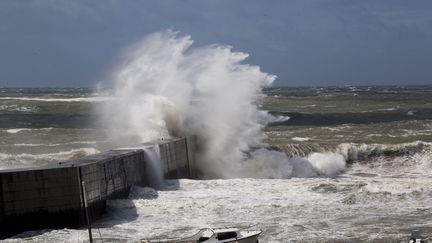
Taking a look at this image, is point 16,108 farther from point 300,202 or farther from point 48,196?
point 300,202

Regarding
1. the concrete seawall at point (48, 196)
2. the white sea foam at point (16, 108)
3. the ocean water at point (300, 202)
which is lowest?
the ocean water at point (300, 202)

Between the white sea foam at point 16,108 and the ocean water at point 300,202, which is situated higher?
the white sea foam at point 16,108

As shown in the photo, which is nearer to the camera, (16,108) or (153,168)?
(153,168)

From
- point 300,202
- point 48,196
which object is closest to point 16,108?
point 48,196

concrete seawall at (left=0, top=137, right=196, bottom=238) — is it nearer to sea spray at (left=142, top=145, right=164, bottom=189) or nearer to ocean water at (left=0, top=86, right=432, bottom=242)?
ocean water at (left=0, top=86, right=432, bottom=242)

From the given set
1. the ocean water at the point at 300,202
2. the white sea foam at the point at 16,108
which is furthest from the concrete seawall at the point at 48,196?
the white sea foam at the point at 16,108

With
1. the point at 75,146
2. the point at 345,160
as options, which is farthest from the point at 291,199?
the point at 75,146

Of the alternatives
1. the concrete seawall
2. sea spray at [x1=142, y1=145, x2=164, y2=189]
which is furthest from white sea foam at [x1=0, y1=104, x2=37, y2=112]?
the concrete seawall

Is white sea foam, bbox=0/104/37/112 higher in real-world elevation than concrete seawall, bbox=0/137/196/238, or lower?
higher

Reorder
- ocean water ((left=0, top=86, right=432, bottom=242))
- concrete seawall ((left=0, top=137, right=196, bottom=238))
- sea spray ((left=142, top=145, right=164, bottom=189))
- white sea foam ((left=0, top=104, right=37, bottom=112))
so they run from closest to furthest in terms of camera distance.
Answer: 1. ocean water ((left=0, top=86, right=432, bottom=242))
2. concrete seawall ((left=0, top=137, right=196, bottom=238))
3. sea spray ((left=142, top=145, right=164, bottom=189))
4. white sea foam ((left=0, top=104, right=37, bottom=112))

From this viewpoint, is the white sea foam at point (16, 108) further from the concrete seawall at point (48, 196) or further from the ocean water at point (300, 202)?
the concrete seawall at point (48, 196)

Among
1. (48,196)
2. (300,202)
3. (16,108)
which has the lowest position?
(300,202)

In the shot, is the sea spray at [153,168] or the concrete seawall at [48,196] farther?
the sea spray at [153,168]

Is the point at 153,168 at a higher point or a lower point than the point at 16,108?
lower
